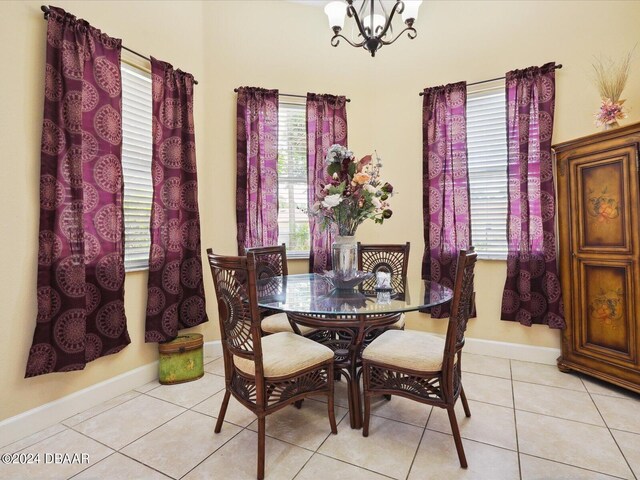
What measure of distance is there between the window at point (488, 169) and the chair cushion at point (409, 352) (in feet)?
4.98

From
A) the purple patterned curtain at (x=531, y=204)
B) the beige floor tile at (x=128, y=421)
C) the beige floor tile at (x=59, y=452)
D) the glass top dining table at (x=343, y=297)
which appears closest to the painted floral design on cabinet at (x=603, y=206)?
the purple patterned curtain at (x=531, y=204)

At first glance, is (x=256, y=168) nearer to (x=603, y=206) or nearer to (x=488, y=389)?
(x=488, y=389)

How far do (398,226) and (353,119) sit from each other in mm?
1219

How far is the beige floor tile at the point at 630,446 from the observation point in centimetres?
158

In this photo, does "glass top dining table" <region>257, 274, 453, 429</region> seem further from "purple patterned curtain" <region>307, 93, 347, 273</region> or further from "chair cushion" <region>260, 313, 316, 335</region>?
"purple patterned curtain" <region>307, 93, 347, 273</region>

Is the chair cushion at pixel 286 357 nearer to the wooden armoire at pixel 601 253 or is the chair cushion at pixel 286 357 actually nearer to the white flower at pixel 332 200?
the white flower at pixel 332 200

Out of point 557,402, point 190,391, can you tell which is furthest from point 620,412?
point 190,391

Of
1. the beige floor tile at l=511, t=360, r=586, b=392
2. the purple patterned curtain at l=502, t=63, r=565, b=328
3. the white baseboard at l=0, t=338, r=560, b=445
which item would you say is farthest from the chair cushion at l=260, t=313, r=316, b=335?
the purple patterned curtain at l=502, t=63, r=565, b=328

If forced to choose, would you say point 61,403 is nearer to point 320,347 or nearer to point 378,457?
point 320,347

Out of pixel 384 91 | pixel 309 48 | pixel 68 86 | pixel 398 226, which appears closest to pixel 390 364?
pixel 398 226

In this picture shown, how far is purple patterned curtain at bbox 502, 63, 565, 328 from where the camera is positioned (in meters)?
2.68

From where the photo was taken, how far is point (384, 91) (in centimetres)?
346

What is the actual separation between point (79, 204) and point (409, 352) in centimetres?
216

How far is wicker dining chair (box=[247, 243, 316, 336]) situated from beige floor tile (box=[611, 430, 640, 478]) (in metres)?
1.77
